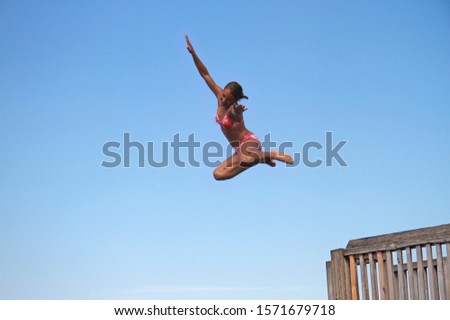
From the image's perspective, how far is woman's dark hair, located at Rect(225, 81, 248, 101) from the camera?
417 inches

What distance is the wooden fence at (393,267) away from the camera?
881 cm

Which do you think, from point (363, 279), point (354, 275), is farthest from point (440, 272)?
point (354, 275)

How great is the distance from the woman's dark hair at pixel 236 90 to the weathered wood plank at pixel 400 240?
2374mm

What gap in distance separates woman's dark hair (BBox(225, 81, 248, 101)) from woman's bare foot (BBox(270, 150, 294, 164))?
2.66 ft

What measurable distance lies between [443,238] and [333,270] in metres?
1.45

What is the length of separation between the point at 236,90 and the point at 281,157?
1029 mm

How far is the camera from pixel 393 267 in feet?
30.0

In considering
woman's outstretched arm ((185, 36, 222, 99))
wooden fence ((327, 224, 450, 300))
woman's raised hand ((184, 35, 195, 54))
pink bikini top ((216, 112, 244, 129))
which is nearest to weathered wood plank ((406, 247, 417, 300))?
wooden fence ((327, 224, 450, 300))

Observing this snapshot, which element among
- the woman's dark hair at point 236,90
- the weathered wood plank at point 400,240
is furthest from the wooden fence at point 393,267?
the woman's dark hair at point 236,90

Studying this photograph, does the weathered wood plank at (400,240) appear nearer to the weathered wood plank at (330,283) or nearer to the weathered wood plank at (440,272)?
the weathered wood plank at (440,272)

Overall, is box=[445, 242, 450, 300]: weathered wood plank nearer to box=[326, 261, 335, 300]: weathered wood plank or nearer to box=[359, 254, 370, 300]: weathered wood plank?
box=[359, 254, 370, 300]: weathered wood plank

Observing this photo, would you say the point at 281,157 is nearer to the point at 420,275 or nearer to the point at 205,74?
the point at 205,74
